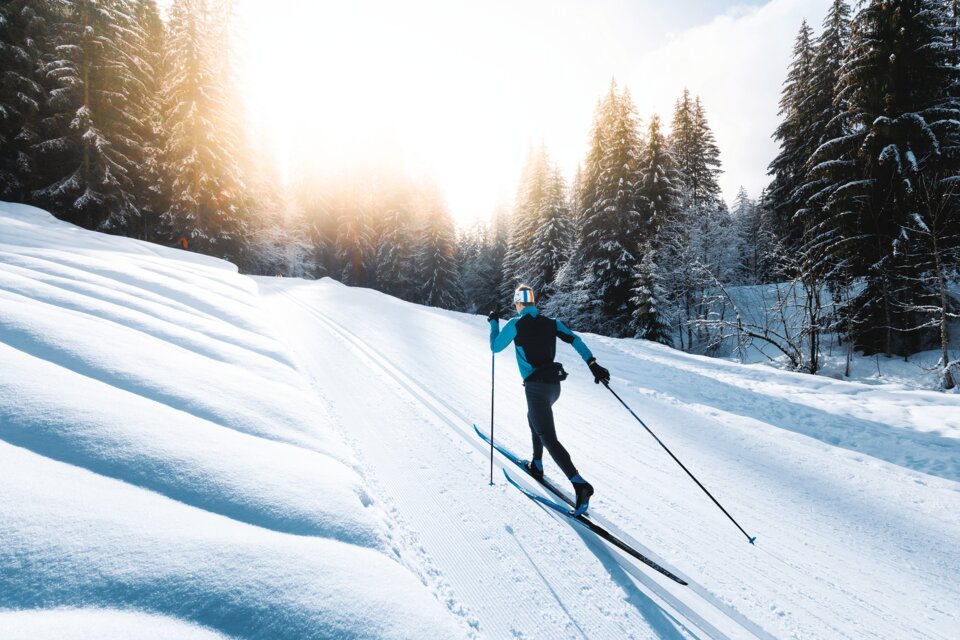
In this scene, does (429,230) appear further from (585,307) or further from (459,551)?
(459,551)

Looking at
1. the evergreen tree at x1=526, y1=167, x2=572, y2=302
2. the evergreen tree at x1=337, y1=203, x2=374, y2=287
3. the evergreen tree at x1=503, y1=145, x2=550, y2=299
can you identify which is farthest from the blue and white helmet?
the evergreen tree at x1=337, y1=203, x2=374, y2=287

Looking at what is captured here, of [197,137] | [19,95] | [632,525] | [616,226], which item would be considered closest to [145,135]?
[197,137]

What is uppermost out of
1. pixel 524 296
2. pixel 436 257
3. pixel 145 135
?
pixel 145 135

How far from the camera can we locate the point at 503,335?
14.2 ft

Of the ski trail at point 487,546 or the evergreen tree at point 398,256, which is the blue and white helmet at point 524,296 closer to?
the ski trail at point 487,546

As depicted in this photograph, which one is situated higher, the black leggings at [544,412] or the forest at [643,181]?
the forest at [643,181]

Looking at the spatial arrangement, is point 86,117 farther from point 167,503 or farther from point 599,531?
point 599,531

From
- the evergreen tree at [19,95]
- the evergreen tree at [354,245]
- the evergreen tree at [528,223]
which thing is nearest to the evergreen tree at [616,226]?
the evergreen tree at [528,223]

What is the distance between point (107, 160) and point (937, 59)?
34.0 m

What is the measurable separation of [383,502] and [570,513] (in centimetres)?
176

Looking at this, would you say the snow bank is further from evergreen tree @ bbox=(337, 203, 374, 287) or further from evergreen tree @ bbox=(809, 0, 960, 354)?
evergreen tree @ bbox=(337, 203, 374, 287)

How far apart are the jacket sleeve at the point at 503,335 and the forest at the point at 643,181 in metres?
11.5

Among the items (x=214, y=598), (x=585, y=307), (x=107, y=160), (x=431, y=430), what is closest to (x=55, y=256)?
(x=431, y=430)

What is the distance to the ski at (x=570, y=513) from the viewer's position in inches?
123
